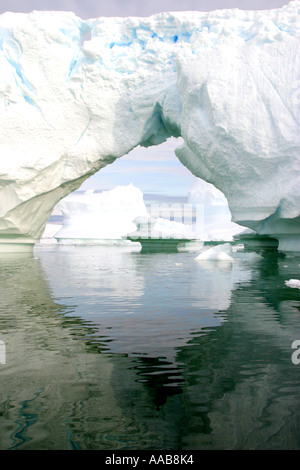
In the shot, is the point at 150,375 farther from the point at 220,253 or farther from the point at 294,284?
the point at 220,253

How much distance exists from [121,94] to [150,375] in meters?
9.60

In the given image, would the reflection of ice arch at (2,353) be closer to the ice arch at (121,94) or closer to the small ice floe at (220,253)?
the ice arch at (121,94)

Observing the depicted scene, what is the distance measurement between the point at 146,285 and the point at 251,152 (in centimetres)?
408

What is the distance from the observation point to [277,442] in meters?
1.50

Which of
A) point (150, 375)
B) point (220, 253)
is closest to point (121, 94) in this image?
point (220, 253)

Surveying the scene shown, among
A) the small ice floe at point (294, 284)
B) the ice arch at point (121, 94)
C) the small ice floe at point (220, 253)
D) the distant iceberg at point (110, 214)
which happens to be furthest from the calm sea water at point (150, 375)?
the distant iceberg at point (110, 214)

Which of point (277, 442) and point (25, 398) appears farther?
point (25, 398)

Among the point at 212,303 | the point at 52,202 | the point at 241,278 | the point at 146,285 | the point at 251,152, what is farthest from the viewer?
the point at 52,202

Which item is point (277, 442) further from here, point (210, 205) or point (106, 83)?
point (210, 205)

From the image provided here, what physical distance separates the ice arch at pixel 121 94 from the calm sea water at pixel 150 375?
5615 mm

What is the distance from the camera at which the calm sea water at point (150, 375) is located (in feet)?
5.11

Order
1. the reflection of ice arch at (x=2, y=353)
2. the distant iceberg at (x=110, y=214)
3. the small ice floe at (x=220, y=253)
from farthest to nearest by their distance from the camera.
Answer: the distant iceberg at (x=110, y=214) → the small ice floe at (x=220, y=253) → the reflection of ice arch at (x=2, y=353)

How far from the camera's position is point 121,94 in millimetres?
10797
